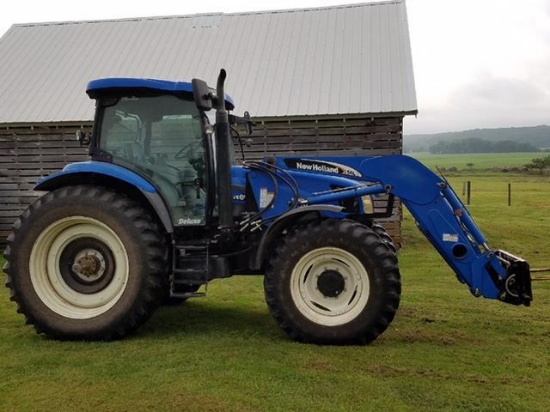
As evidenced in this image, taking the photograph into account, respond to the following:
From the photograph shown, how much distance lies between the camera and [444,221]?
5.64 metres

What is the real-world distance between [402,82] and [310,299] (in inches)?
328

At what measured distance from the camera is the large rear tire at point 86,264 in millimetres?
5543

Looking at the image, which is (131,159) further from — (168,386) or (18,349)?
(168,386)

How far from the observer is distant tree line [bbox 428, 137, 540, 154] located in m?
158

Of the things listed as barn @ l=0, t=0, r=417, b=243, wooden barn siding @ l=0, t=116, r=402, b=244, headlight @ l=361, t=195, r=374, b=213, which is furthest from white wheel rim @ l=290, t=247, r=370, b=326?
barn @ l=0, t=0, r=417, b=243

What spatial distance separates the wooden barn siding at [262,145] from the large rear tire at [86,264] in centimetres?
720

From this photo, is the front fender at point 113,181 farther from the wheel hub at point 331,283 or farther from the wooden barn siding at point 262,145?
the wooden barn siding at point 262,145

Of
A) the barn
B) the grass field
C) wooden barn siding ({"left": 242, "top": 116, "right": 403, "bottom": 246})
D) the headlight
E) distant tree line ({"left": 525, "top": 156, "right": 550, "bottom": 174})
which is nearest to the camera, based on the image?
the grass field

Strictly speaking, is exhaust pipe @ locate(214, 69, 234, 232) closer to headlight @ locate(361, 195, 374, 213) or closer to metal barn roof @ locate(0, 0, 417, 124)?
headlight @ locate(361, 195, 374, 213)

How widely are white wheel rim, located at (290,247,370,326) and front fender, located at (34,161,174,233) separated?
4.40 feet

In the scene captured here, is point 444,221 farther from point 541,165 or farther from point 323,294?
point 541,165

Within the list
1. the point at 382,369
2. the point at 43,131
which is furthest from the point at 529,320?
the point at 43,131

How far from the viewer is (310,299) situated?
550 centimetres

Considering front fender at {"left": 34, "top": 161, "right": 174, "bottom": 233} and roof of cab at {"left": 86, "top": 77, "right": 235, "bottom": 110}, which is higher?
roof of cab at {"left": 86, "top": 77, "right": 235, "bottom": 110}
